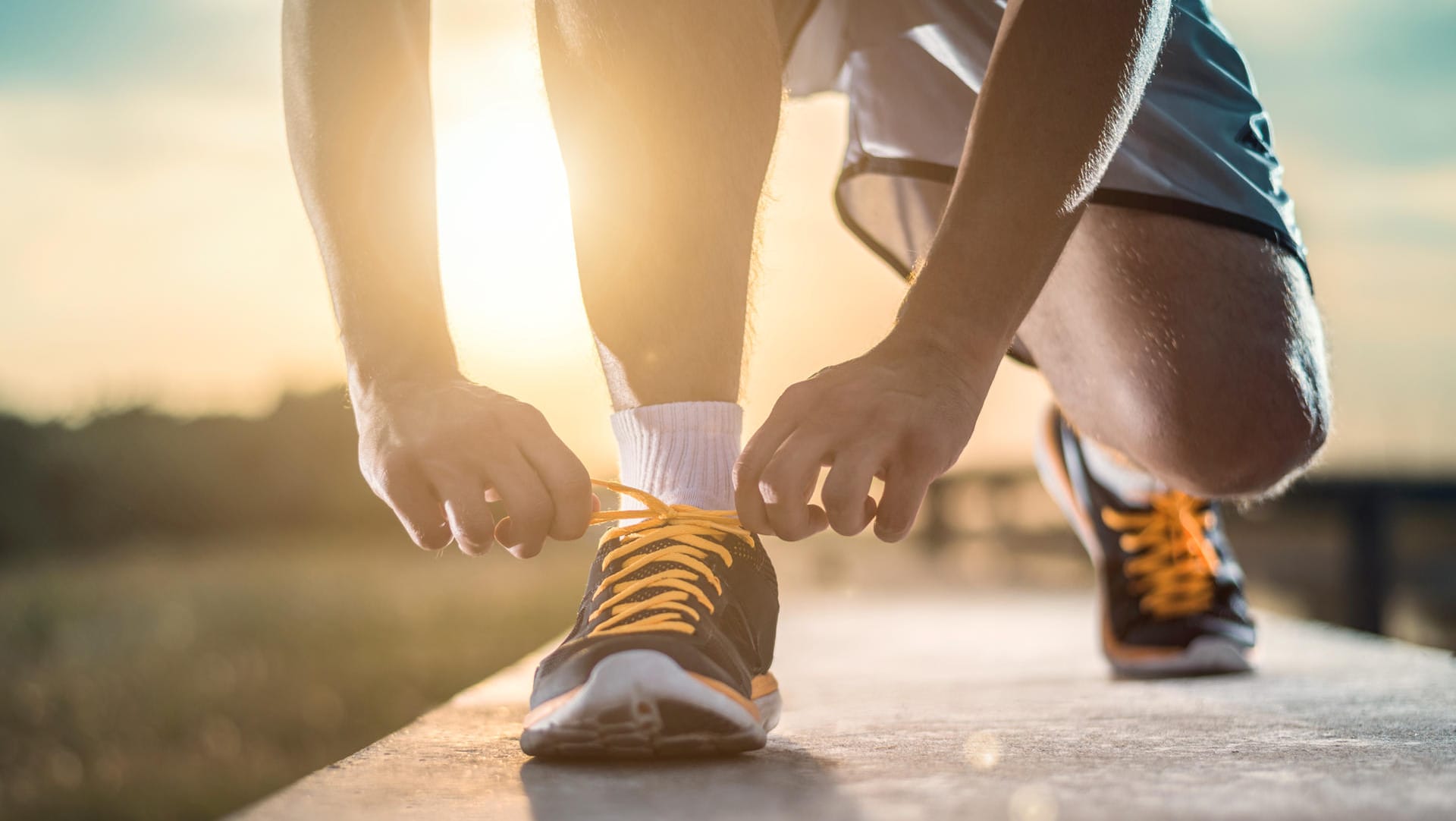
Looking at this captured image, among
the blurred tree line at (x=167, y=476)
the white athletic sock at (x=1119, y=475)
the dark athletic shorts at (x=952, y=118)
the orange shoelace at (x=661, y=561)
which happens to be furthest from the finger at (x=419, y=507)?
the blurred tree line at (x=167, y=476)

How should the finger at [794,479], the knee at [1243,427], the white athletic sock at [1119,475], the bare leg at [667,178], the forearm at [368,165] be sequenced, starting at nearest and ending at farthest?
the finger at [794,479] → the forearm at [368,165] → the bare leg at [667,178] → the knee at [1243,427] → the white athletic sock at [1119,475]

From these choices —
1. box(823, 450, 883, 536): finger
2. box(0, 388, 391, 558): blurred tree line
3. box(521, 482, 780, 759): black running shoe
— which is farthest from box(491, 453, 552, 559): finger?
box(0, 388, 391, 558): blurred tree line

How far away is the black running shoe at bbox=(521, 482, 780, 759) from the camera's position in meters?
0.84

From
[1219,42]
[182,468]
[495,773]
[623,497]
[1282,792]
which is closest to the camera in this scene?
[1282,792]

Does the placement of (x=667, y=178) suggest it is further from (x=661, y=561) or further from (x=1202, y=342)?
(x=1202, y=342)

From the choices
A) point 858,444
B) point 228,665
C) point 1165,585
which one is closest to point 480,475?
point 858,444

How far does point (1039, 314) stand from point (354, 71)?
3.32 feet

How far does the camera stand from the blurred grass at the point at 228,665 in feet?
13.2

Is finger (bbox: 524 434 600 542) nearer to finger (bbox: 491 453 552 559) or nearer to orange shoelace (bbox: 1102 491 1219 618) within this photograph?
finger (bbox: 491 453 552 559)

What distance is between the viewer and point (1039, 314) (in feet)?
5.37

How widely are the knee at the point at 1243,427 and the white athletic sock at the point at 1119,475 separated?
0.56 ft

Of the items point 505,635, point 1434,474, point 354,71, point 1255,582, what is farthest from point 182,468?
point 354,71

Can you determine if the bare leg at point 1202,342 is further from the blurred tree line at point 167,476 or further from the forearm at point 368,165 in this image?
the blurred tree line at point 167,476

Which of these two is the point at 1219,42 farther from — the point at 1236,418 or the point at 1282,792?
the point at 1282,792
